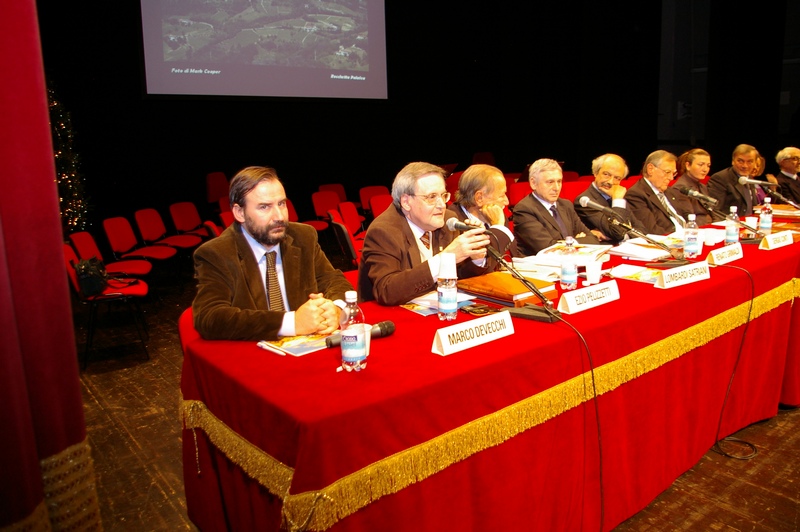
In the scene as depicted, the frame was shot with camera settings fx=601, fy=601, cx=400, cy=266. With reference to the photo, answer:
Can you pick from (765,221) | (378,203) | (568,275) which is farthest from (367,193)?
(568,275)

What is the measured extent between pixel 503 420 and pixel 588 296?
696mm

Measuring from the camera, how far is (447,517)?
5.45 feet

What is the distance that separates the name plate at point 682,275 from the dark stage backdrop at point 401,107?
637 cm

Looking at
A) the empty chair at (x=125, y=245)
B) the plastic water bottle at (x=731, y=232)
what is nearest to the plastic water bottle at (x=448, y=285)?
the plastic water bottle at (x=731, y=232)

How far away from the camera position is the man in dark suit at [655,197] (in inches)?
172

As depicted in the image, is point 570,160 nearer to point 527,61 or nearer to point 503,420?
point 527,61

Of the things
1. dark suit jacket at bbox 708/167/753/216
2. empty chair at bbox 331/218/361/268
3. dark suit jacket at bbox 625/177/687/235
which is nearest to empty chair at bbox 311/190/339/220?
empty chair at bbox 331/218/361/268

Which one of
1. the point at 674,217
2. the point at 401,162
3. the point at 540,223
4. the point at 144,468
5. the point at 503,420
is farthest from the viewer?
the point at 401,162

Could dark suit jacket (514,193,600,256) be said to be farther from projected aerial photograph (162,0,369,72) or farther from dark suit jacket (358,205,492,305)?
projected aerial photograph (162,0,369,72)

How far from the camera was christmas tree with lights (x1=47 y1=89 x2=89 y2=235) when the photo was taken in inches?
244

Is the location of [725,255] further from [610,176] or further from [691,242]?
[610,176]

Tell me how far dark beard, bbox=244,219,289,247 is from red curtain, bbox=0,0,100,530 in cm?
117

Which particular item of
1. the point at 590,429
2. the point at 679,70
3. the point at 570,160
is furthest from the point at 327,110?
the point at 590,429

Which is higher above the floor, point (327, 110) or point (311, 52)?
point (311, 52)
